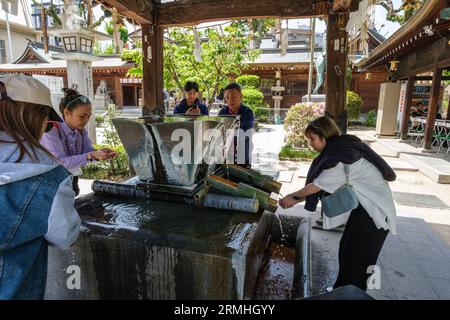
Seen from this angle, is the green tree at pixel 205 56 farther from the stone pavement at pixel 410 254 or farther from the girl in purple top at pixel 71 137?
the girl in purple top at pixel 71 137

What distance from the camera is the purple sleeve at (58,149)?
2.57 metres

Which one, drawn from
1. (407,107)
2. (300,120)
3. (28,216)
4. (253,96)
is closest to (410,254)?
(28,216)

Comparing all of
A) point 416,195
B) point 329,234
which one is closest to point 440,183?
point 416,195

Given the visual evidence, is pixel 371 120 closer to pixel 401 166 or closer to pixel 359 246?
pixel 401 166

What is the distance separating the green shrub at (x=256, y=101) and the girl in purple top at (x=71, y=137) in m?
15.4

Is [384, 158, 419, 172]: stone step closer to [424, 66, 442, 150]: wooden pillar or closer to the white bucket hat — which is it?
[424, 66, 442, 150]: wooden pillar

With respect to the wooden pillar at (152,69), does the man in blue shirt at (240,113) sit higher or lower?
lower

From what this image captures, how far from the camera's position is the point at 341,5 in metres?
3.67

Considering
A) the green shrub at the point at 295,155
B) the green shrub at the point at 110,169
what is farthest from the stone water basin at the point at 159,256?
the green shrub at the point at 295,155


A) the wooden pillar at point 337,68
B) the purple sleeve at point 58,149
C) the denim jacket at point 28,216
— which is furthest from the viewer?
the wooden pillar at point 337,68

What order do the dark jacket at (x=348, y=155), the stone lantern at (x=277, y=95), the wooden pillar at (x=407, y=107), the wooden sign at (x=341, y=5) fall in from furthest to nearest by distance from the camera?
1. the stone lantern at (x=277, y=95)
2. the wooden pillar at (x=407, y=107)
3. the wooden sign at (x=341, y=5)
4. the dark jacket at (x=348, y=155)

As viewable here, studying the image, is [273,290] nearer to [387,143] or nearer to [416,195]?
[416,195]

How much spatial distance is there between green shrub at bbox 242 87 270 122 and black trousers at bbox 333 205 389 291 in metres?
15.7

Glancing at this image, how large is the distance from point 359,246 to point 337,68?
2.44 metres
